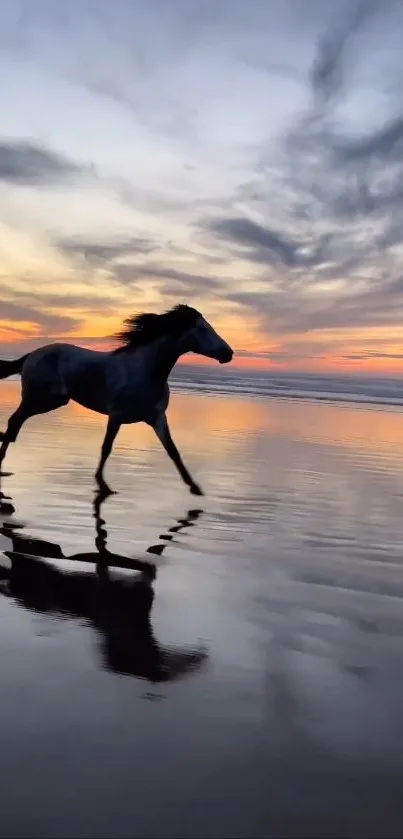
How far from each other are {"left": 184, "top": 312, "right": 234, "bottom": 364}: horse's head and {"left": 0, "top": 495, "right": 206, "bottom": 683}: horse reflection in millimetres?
2726

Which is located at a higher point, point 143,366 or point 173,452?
point 143,366

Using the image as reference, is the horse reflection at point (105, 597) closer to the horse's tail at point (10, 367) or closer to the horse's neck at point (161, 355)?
the horse's neck at point (161, 355)

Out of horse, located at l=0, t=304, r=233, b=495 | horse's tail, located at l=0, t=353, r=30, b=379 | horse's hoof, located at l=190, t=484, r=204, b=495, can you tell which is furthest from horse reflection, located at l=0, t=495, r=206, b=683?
horse's tail, located at l=0, t=353, r=30, b=379

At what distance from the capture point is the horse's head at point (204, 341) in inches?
272

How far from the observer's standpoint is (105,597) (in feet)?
10.6

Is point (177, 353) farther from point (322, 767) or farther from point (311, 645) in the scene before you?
point (322, 767)

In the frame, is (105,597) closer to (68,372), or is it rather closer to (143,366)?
(143,366)

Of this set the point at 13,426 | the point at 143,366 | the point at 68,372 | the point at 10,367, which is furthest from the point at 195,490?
the point at 10,367

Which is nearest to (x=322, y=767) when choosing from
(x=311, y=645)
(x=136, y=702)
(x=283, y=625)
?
(x=136, y=702)

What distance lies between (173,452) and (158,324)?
4.12 ft

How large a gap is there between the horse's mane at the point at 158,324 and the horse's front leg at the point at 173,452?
0.77 m

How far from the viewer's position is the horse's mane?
6918mm

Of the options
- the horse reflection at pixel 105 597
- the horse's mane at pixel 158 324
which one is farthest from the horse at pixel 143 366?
the horse reflection at pixel 105 597

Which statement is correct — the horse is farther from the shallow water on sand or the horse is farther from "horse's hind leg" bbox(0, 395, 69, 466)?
the shallow water on sand
